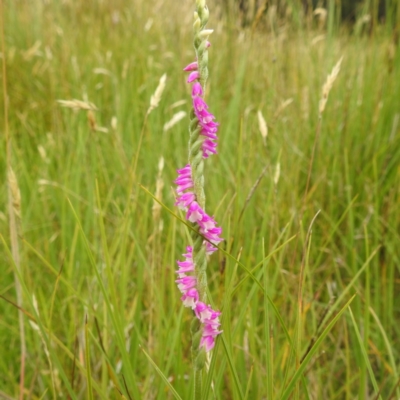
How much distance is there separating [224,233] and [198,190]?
22.0 inches

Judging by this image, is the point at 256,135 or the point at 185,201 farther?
the point at 256,135

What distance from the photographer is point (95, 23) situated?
4.78m

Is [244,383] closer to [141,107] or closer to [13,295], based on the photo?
[13,295]

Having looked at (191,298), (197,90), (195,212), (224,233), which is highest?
(197,90)

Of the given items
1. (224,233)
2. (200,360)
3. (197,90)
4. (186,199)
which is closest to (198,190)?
(186,199)

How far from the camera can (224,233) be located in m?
1.17

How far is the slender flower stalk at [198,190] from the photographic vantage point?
0.62 metres

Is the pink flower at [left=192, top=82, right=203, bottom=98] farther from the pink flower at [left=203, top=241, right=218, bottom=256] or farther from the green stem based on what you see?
the green stem

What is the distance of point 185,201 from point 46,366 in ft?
3.32

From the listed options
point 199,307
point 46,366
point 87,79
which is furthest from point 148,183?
point 87,79

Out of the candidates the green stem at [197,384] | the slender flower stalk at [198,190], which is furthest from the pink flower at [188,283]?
the green stem at [197,384]

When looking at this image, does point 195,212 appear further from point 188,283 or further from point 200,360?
point 200,360

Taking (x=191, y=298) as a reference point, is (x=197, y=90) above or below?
above

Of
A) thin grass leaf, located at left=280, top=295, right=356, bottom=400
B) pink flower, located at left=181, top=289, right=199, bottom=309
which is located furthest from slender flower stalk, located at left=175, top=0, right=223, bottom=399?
thin grass leaf, located at left=280, top=295, right=356, bottom=400
